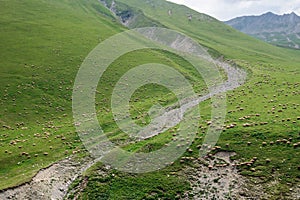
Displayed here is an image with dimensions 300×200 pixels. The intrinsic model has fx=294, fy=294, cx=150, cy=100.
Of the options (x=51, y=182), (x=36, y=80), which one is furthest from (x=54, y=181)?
(x=36, y=80)

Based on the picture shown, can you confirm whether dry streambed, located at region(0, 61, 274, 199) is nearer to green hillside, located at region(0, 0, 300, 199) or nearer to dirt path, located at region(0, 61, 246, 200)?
dirt path, located at region(0, 61, 246, 200)

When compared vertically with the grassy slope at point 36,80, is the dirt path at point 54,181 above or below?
above

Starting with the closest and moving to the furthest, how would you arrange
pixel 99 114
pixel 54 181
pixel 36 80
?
pixel 54 181 < pixel 99 114 < pixel 36 80

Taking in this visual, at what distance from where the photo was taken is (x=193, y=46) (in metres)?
127

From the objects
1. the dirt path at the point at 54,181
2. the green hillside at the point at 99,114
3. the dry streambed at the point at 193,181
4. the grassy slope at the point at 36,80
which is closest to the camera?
the dry streambed at the point at 193,181

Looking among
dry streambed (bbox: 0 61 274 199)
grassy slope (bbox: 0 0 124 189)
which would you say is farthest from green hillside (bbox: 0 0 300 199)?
dry streambed (bbox: 0 61 274 199)

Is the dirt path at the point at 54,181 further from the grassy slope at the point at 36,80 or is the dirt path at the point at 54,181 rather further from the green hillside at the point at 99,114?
the grassy slope at the point at 36,80

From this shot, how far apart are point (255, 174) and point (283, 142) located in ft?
20.7

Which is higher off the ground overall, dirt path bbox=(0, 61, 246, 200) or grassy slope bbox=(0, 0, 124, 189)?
dirt path bbox=(0, 61, 246, 200)

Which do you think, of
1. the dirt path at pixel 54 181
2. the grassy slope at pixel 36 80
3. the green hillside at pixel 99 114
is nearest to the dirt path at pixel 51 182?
the dirt path at pixel 54 181

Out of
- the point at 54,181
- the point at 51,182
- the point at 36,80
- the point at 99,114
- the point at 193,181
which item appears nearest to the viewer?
the point at 193,181

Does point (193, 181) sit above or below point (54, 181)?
above

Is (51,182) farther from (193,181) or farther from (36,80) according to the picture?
(36,80)

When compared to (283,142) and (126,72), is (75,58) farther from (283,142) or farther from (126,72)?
(283,142)
